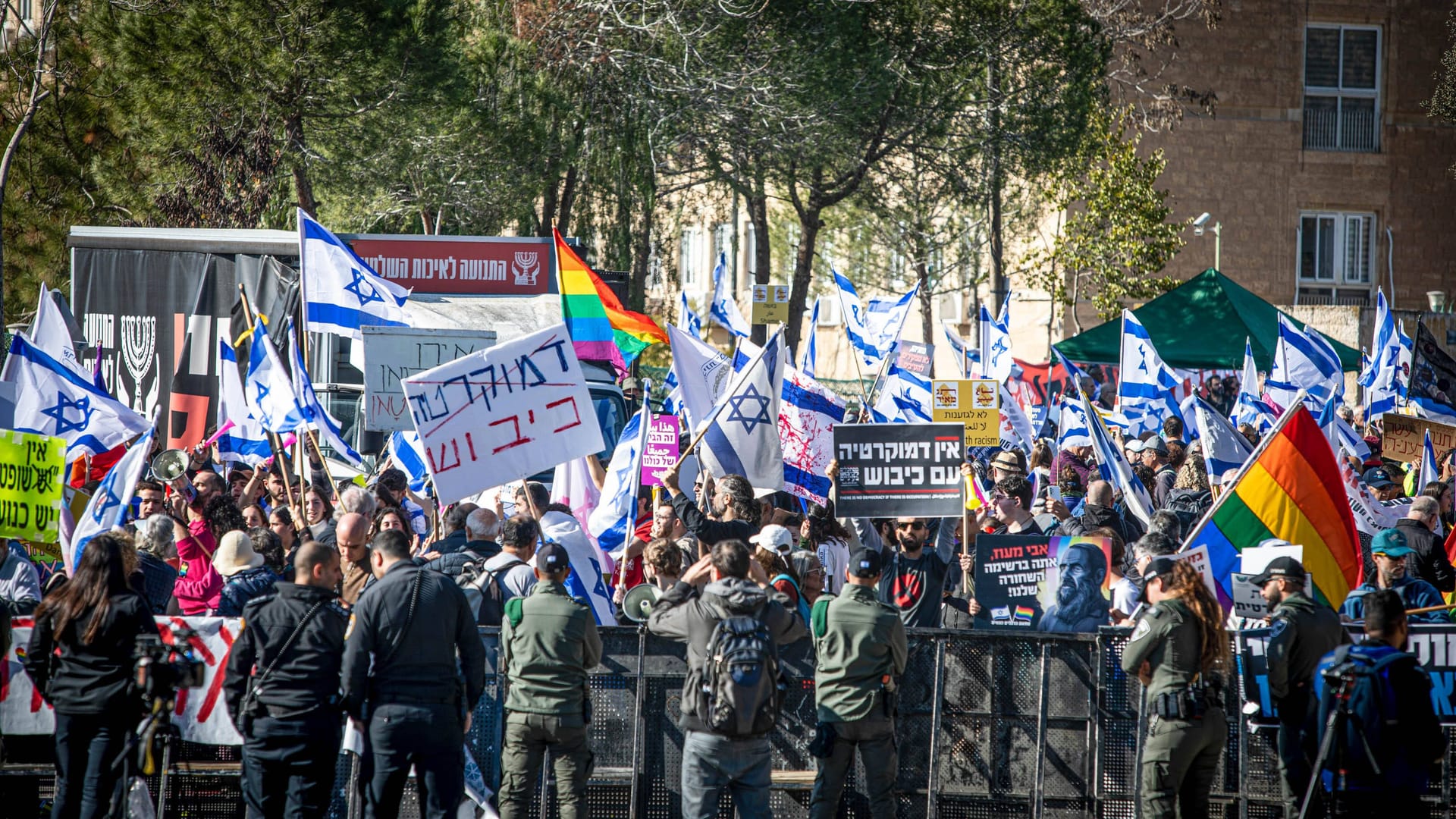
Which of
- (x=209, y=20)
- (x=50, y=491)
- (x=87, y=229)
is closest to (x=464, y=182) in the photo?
(x=209, y=20)

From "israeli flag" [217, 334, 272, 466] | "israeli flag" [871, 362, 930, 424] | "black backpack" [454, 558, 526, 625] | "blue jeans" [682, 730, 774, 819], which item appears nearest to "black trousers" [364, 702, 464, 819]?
"blue jeans" [682, 730, 774, 819]

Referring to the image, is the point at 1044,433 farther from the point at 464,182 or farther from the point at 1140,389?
the point at 464,182

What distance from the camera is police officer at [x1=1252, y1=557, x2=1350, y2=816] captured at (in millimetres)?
7520

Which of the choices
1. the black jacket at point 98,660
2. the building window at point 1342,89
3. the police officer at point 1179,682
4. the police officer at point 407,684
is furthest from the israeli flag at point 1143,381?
the building window at point 1342,89

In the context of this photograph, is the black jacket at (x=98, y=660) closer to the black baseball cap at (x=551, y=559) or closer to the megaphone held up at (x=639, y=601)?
the black baseball cap at (x=551, y=559)

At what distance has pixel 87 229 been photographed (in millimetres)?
17516

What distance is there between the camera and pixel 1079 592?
8.86m

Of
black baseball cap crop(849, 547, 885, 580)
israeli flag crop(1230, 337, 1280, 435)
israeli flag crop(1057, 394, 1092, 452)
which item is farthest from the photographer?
israeli flag crop(1230, 337, 1280, 435)

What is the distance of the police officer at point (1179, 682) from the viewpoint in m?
7.40

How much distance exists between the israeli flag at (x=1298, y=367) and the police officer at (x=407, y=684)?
1324 cm

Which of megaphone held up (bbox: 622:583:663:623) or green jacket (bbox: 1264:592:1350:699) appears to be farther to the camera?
megaphone held up (bbox: 622:583:663:623)

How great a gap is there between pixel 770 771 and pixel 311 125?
1819 cm

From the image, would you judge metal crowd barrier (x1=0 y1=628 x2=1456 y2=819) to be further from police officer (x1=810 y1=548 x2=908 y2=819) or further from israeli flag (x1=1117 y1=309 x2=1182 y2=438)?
israeli flag (x1=1117 y1=309 x2=1182 y2=438)

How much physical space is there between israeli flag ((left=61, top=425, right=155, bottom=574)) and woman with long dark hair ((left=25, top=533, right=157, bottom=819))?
230 centimetres
